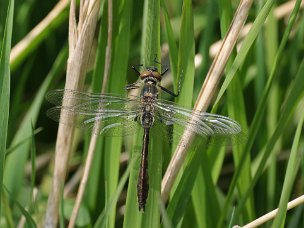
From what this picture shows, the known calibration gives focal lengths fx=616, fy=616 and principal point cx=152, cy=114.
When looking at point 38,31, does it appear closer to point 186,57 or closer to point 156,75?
point 156,75

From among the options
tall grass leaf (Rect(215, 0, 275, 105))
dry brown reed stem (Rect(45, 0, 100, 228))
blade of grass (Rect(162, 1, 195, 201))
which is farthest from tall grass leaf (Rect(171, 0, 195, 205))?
dry brown reed stem (Rect(45, 0, 100, 228))

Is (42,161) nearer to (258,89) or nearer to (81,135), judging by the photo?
(81,135)

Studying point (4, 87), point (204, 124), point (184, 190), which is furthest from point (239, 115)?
point (4, 87)

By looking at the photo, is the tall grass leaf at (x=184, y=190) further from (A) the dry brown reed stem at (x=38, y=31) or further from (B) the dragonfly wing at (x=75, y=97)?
(A) the dry brown reed stem at (x=38, y=31)

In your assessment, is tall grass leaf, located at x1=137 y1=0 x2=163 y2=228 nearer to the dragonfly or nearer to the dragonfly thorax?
the dragonfly

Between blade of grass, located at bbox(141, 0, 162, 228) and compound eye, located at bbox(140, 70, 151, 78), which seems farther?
compound eye, located at bbox(140, 70, 151, 78)

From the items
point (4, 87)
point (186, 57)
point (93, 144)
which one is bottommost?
point (93, 144)

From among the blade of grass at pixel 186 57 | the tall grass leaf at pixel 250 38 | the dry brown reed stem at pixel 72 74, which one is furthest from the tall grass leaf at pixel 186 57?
the dry brown reed stem at pixel 72 74
